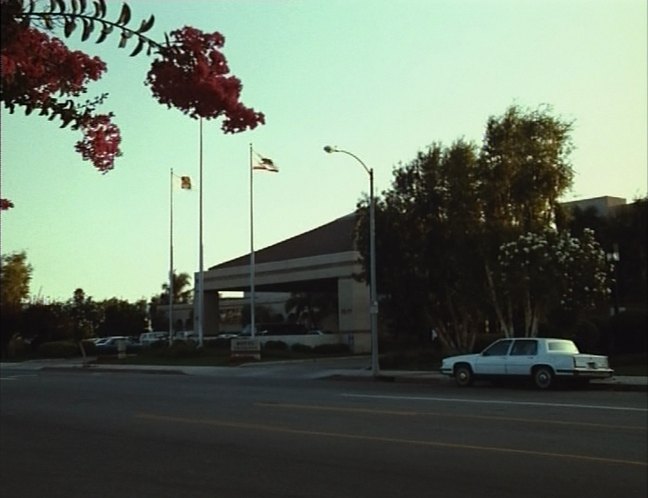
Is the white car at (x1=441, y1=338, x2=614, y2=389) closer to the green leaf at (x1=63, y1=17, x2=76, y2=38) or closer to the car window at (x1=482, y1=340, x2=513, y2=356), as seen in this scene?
the car window at (x1=482, y1=340, x2=513, y2=356)

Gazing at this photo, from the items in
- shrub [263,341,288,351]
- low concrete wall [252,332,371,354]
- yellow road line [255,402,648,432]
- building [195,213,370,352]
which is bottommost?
yellow road line [255,402,648,432]

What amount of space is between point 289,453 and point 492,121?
83.3 feet

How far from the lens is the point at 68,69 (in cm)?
293

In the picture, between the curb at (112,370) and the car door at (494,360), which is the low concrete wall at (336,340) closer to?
the curb at (112,370)

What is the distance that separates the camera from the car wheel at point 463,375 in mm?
26641

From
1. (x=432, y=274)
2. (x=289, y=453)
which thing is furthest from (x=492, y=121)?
(x=289, y=453)

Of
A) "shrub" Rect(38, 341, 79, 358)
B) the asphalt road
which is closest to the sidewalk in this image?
the asphalt road

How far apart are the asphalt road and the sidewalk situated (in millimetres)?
3096

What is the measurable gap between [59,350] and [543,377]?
41.0 m

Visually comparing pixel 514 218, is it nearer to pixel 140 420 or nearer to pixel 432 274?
pixel 432 274

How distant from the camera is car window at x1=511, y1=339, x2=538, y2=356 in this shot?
2531 centimetres

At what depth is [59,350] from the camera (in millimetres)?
58281

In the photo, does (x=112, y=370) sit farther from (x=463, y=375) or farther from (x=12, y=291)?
(x=12, y=291)

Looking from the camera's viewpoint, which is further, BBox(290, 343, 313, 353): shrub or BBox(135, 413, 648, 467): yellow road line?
BBox(290, 343, 313, 353): shrub
